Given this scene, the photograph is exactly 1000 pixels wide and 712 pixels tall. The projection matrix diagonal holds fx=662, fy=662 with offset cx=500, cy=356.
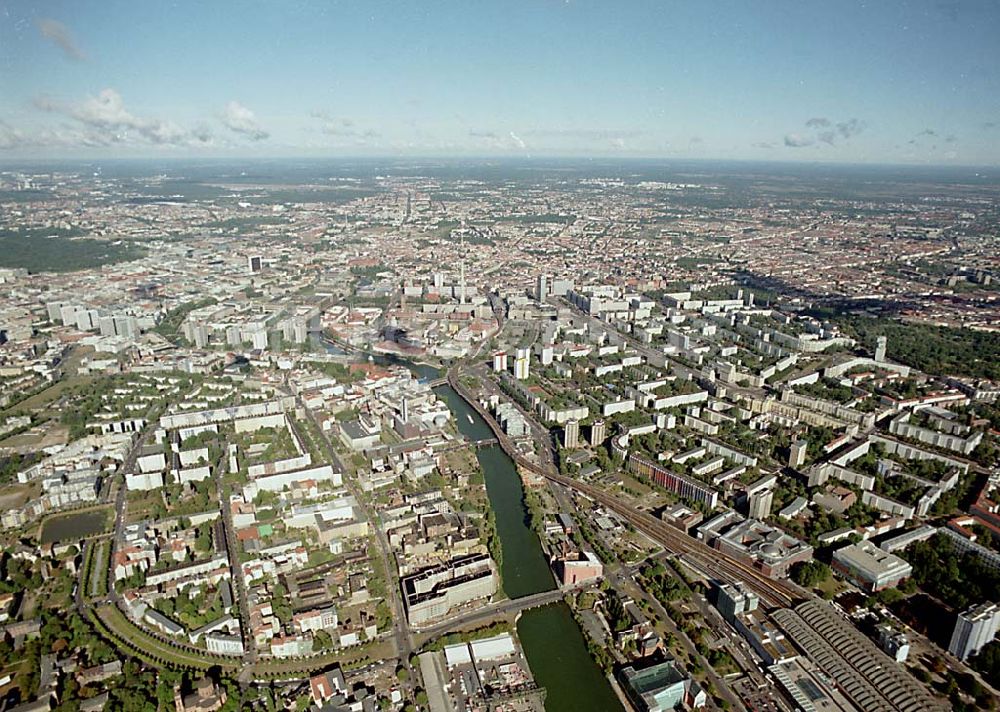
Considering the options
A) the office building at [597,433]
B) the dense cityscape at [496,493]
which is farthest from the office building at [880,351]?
the office building at [597,433]

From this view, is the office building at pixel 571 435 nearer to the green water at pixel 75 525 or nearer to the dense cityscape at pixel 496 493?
the dense cityscape at pixel 496 493

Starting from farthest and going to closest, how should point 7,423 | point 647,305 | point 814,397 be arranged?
point 647,305 < point 814,397 < point 7,423

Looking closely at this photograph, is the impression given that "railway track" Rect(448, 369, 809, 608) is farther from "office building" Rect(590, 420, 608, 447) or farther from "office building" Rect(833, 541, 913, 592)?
"office building" Rect(590, 420, 608, 447)

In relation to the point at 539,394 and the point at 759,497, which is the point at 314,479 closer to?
the point at 539,394

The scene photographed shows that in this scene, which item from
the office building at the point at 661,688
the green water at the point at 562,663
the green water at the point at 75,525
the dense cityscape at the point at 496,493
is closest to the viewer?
the office building at the point at 661,688

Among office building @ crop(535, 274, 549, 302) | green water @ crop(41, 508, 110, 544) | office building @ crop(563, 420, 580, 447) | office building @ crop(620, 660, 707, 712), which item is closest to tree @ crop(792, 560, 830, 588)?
office building @ crop(620, 660, 707, 712)

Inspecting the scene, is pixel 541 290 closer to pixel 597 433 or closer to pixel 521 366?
pixel 521 366

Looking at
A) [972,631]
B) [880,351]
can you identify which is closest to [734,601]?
[972,631]

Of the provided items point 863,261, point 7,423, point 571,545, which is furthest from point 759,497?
point 863,261
